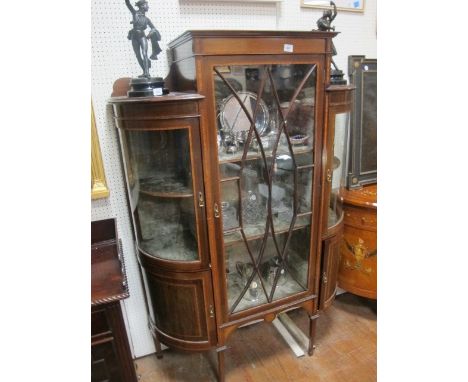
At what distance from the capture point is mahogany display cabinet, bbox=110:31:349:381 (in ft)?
3.81

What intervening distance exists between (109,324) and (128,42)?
1118 millimetres

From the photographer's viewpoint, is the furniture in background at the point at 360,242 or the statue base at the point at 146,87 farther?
the furniture in background at the point at 360,242

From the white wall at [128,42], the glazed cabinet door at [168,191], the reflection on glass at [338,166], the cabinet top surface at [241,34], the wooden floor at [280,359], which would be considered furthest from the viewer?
the wooden floor at [280,359]

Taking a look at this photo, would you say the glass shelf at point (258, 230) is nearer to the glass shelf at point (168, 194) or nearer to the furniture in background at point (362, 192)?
the glass shelf at point (168, 194)

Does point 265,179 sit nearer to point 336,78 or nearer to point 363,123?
point 336,78

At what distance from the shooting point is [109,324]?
116cm

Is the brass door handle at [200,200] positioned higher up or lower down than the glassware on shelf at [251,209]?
higher up

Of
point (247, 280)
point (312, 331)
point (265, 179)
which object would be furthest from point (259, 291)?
point (265, 179)

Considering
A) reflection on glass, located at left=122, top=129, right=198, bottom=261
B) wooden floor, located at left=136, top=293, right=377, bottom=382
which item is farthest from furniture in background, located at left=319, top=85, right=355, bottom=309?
reflection on glass, located at left=122, top=129, right=198, bottom=261

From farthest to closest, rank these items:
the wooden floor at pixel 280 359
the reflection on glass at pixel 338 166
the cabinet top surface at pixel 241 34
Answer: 1. the wooden floor at pixel 280 359
2. the reflection on glass at pixel 338 166
3. the cabinet top surface at pixel 241 34

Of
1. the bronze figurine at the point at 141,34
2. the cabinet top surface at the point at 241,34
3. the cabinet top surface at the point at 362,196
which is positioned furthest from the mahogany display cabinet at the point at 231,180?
the cabinet top surface at the point at 362,196

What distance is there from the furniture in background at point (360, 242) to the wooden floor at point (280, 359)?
0.26 metres

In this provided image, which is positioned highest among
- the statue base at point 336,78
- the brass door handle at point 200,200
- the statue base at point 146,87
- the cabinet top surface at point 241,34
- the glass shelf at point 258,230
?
the cabinet top surface at point 241,34

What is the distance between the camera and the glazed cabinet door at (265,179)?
1.26 m
